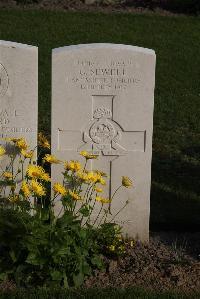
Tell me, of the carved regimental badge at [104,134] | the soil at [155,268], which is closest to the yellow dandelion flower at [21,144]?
the carved regimental badge at [104,134]

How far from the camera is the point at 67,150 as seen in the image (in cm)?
538

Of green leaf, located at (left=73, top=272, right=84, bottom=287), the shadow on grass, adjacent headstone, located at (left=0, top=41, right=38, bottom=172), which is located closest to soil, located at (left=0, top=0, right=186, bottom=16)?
the shadow on grass

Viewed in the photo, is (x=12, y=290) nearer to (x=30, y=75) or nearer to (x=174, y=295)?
(x=174, y=295)

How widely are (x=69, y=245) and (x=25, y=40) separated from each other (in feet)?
28.1

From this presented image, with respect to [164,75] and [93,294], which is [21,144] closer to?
[93,294]

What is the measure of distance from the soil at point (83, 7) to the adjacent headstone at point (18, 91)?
995cm

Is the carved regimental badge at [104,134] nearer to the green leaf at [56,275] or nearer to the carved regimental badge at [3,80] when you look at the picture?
the carved regimental badge at [3,80]

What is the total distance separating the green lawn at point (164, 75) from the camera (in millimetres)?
6633

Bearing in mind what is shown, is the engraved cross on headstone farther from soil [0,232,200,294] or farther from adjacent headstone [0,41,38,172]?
→ soil [0,232,200,294]

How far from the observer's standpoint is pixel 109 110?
17.5 feet

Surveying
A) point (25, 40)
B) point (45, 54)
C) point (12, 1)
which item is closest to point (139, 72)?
point (45, 54)

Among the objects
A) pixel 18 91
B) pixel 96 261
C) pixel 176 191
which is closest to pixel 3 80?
pixel 18 91

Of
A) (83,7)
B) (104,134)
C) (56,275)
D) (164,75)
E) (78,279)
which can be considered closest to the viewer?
(56,275)

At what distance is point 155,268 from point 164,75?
656cm
